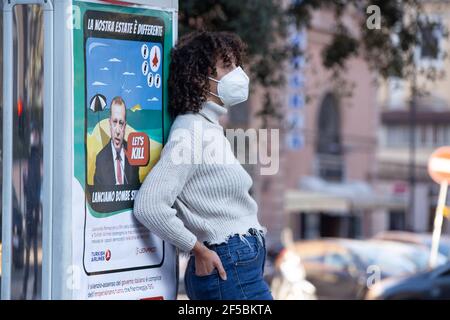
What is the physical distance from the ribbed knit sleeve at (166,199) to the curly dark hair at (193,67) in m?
0.29

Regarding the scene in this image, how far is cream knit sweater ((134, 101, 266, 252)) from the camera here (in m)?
4.13

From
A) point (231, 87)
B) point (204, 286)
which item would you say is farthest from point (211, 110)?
point (204, 286)

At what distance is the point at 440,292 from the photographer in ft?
38.3

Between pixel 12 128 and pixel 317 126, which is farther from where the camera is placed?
pixel 317 126

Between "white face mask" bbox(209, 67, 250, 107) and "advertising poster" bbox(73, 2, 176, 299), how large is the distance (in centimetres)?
24

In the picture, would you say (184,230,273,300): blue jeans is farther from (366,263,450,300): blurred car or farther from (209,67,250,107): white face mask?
(366,263,450,300): blurred car

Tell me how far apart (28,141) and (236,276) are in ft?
3.37

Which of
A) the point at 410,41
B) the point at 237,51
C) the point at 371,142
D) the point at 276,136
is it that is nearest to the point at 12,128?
the point at 237,51

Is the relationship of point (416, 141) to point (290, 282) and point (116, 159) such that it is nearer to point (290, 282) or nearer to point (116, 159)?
point (290, 282)

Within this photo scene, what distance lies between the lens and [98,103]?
13.3 ft

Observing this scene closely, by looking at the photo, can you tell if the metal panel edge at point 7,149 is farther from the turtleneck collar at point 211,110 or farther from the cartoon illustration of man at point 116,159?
the turtleneck collar at point 211,110

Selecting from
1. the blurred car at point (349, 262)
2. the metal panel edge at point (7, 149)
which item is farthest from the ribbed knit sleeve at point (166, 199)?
the blurred car at point (349, 262)

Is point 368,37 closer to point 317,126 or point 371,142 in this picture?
point 317,126
